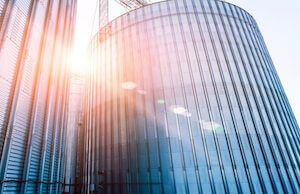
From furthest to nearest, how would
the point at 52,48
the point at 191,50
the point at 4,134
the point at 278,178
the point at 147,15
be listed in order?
the point at 147,15, the point at 191,50, the point at 278,178, the point at 52,48, the point at 4,134

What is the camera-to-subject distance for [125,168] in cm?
1941

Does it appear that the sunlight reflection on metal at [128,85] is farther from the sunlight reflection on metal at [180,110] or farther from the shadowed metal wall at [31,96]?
the shadowed metal wall at [31,96]

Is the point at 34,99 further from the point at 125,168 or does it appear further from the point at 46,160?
the point at 125,168

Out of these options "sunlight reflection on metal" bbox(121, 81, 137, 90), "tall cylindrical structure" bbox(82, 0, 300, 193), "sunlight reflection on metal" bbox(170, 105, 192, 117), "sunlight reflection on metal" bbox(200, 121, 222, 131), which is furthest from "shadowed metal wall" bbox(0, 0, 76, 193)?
"sunlight reflection on metal" bbox(200, 121, 222, 131)

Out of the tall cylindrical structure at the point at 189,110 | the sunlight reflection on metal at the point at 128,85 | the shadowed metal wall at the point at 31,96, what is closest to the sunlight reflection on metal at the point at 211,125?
the tall cylindrical structure at the point at 189,110

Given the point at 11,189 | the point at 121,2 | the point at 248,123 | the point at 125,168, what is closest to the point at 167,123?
the point at 125,168

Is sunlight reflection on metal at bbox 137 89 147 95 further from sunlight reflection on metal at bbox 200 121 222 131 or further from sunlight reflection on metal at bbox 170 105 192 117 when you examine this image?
sunlight reflection on metal at bbox 200 121 222 131

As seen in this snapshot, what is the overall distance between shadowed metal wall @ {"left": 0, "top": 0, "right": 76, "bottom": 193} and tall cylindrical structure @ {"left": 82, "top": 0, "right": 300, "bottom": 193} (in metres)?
8.24

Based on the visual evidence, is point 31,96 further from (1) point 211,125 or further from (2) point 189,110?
(1) point 211,125

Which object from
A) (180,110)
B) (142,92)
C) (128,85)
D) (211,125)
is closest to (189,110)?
(180,110)

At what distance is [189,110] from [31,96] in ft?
41.6

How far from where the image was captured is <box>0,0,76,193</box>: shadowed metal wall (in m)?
9.14

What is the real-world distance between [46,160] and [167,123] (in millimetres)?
10401

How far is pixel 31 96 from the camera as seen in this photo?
11016 mm
